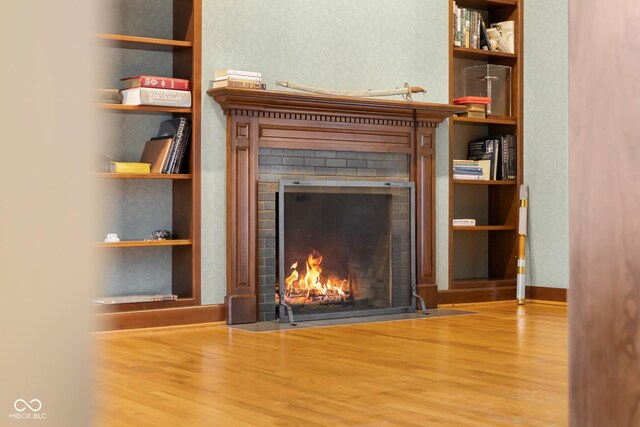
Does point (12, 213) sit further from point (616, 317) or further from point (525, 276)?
point (525, 276)

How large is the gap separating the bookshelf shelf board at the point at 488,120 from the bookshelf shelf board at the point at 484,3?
2.90 feet

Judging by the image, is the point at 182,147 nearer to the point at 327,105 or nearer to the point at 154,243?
the point at 154,243

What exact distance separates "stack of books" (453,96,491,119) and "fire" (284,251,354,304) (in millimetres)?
1662

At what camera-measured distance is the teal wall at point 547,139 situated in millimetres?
6414

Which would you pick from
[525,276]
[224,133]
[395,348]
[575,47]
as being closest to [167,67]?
[224,133]

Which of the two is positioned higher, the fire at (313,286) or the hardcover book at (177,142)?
the hardcover book at (177,142)

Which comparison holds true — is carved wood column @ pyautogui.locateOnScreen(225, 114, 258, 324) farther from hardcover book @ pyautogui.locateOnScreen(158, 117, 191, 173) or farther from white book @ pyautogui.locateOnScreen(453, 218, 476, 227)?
white book @ pyautogui.locateOnScreen(453, 218, 476, 227)

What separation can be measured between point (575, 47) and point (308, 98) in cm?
407

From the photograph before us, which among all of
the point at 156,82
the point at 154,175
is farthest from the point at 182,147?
the point at 156,82

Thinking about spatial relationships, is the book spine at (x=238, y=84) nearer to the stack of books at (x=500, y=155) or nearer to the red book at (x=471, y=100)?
the red book at (x=471, y=100)

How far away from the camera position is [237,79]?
511 cm

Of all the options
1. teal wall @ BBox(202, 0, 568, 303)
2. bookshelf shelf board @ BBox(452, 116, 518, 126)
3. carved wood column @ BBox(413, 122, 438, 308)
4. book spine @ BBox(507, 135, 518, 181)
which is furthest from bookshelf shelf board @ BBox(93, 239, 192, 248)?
book spine @ BBox(507, 135, 518, 181)

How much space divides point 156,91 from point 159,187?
641 millimetres

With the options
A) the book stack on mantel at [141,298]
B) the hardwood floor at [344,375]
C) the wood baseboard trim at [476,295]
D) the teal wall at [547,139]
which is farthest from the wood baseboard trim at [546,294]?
the book stack on mantel at [141,298]
